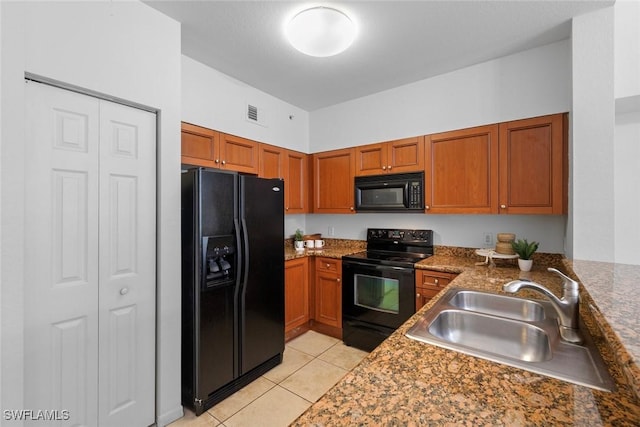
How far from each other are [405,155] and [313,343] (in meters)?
2.14

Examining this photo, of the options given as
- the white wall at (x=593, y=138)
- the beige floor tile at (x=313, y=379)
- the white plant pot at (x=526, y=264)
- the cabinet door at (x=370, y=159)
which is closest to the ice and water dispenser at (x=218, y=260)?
the beige floor tile at (x=313, y=379)

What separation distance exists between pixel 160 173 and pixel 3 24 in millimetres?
888

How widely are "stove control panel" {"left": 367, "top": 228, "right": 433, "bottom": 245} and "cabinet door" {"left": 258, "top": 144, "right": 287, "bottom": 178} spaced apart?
49.6 inches

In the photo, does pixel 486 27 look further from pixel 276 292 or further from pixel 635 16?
pixel 276 292

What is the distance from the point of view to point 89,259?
1.55 meters

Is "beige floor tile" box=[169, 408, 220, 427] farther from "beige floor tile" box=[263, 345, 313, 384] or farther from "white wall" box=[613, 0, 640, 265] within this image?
"white wall" box=[613, 0, 640, 265]

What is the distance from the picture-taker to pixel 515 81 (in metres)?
2.36

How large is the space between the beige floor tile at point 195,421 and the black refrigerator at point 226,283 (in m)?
0.04

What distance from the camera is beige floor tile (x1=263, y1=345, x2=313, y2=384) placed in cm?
234

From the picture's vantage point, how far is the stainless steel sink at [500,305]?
143cm

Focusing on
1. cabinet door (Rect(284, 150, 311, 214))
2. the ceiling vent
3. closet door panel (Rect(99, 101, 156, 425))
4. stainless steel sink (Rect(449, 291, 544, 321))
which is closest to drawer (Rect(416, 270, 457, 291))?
stainless steel sink (Rect(449, 291, 544, 321))

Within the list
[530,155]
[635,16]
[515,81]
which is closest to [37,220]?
[530,155]

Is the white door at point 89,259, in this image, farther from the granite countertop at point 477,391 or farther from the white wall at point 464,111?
the white wall at point 464,111

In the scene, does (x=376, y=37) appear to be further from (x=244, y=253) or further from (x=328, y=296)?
(x=328, y=296)
